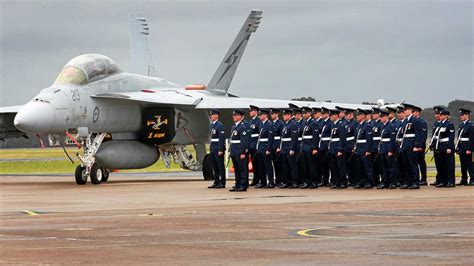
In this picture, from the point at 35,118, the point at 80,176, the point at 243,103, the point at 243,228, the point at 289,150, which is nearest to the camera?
the point at 243,228

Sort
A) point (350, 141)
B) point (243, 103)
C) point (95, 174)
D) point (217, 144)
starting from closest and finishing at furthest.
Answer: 1. point (217, 144)
2. point (350, 141)
3. point (95, 174)
4. point (243, 103)

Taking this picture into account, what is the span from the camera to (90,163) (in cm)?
2955

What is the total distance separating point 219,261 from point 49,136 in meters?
19.7

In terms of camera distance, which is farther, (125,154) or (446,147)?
(125,154)

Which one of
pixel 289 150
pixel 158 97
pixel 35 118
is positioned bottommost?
pixel 289 150

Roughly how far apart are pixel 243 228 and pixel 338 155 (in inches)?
463

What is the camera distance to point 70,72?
97.3 feet

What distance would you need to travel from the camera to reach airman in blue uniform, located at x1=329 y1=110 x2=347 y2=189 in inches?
1032

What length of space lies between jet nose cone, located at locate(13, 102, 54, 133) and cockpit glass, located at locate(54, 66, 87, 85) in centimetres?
152

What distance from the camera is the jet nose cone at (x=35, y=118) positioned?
90.4 feet

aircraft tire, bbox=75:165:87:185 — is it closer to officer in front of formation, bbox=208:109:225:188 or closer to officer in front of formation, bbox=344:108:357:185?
officer in front of formation, bbox=208:109:225:188

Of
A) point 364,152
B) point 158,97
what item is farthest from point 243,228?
point 158,97

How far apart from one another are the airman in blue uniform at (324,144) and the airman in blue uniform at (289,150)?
62 centimetres

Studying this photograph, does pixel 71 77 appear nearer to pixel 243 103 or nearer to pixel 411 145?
pixel 243 103
